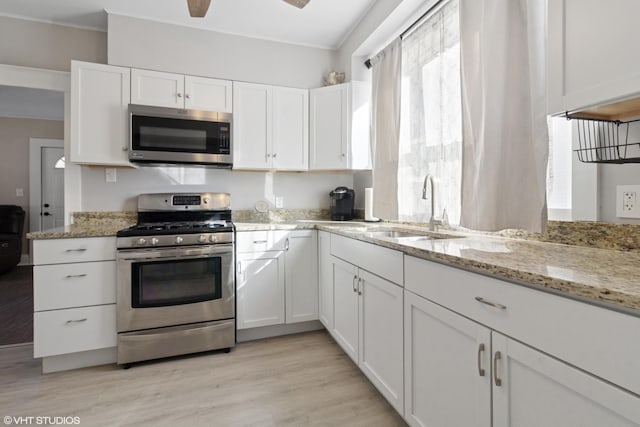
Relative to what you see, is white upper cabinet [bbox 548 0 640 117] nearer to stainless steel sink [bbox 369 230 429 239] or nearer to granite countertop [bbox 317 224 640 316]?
granite countertop [bbox 317 224 640 316]

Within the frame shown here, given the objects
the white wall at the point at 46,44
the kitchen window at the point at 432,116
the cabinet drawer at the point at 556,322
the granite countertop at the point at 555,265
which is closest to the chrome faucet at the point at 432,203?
the kitchen window at the point at 432,116

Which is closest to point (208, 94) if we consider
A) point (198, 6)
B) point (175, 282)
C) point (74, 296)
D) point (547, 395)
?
point (198, 6)

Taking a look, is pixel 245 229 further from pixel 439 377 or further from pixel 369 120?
pixel 439 377

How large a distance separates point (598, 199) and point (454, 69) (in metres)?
1.12

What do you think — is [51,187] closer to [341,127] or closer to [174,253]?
[174,253]

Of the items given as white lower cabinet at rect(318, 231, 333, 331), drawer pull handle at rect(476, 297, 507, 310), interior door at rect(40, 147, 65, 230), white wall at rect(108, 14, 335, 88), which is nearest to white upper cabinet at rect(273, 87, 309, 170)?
white wall at rect(108, 14, 335, 88)

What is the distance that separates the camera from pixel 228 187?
2.95 m

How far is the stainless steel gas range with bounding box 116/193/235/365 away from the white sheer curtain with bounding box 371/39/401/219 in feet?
4.03

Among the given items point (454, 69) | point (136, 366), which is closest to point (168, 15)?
point (454, 69)

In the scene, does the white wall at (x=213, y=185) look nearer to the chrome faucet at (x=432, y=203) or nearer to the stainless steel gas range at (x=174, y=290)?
the stainless steel gas range at (x=174, y=290)

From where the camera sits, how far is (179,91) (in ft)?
8.39

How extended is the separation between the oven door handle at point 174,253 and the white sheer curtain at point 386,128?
1266 mm

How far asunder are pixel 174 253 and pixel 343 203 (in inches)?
61.7

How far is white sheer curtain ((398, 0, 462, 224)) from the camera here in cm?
192
